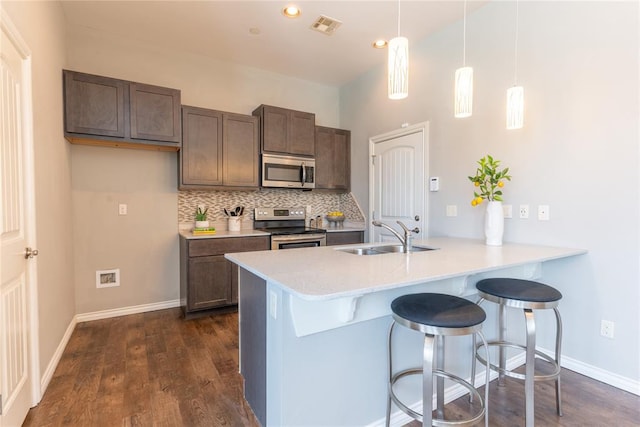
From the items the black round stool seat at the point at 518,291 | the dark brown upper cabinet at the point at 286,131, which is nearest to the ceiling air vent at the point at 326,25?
the dark brown upper cabinet at the point at 286,131

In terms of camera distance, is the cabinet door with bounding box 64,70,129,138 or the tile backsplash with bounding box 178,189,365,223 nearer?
the cabinet door with bounding box 64,70,129,138

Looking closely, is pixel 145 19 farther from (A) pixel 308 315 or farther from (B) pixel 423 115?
(A) pixel 308 315

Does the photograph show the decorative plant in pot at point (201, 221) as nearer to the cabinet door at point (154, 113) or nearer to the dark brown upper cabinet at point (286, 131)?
the cabinet door at point (154, 113)

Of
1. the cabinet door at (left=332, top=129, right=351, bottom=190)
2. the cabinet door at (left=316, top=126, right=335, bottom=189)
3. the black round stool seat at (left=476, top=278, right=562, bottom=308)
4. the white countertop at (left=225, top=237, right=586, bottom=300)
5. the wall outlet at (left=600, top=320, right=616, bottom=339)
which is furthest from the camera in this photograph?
the cabinet door at (left=332, top=129, right=351, bottom=190)

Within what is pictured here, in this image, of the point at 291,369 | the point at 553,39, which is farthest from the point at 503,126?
the point at 291,369

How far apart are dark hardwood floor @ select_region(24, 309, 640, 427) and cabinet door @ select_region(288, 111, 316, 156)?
2.36m

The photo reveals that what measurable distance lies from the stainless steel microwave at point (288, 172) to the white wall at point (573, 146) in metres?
1.77

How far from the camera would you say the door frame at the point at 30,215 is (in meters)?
1.79

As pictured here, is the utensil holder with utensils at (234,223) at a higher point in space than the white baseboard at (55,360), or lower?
higher

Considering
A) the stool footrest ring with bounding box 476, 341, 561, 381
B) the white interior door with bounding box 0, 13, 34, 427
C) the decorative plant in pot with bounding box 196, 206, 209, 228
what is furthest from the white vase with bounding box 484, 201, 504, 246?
the white interior door with bounding box 0, 13, 34, 427

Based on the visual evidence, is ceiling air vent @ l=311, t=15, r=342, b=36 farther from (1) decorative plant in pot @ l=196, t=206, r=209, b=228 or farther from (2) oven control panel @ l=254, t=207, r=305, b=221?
(1) decorative plant in pot @ l=196, t=206, r=209, b=228

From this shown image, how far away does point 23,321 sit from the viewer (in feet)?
5.59

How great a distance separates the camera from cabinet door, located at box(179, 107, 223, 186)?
330 cm

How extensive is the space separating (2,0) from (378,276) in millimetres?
2138
